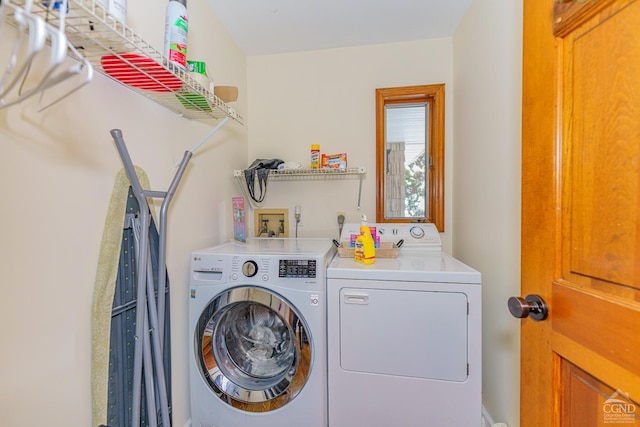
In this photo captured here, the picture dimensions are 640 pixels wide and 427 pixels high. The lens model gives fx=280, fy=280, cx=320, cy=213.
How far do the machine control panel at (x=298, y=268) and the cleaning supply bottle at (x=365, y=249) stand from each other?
1.05ft

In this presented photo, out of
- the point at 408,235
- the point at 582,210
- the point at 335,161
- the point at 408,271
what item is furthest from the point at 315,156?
the point at 582,210

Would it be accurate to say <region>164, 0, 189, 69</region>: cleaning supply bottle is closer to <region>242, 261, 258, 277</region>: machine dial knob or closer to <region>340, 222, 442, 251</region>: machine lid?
<region>242, 261, 258, 277</region>: machine dial knob

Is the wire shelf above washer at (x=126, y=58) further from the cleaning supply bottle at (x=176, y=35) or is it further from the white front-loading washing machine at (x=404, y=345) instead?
the white front-loading washing machine at (x=404, y=345)

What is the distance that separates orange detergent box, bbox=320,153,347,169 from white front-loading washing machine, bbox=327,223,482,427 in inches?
34.2

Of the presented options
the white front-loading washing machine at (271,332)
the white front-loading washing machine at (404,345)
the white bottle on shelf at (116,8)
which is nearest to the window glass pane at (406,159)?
the white front-loading washing machine at (404,345)

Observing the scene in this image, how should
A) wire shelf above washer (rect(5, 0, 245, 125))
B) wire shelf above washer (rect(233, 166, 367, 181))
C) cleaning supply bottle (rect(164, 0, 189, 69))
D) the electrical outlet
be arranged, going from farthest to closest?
the electrical outlet
wire shelf above washer (rect(233, 166, 367, 181))
cleaning supply bottle (rect(164, 0, 189, 69))
wire shelf above washer (rect(5, 0, 245, 125))

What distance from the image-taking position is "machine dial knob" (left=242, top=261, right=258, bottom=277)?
1339 millimetres

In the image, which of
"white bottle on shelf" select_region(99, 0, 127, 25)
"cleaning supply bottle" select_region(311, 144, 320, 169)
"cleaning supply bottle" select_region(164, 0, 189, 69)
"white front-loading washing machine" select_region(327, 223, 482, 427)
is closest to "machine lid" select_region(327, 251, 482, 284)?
"white front-loading washing machine" select_region(327, 223, 482, 427)

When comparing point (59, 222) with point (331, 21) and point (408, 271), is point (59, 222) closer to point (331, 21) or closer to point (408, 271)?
point (408, 271)

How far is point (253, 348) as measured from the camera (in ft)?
5.05

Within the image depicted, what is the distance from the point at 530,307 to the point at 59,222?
139 centimetres

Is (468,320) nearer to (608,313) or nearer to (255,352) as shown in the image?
(608,313)

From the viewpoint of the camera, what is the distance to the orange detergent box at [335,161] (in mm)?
2012

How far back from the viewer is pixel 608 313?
1.85ft
